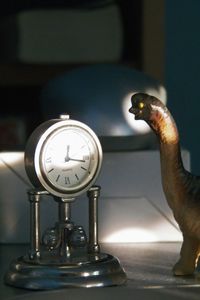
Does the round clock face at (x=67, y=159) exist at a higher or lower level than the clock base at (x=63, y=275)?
higher

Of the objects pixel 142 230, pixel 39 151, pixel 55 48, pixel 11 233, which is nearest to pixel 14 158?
pixel 11 233

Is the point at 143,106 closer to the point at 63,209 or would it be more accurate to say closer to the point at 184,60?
the point at 63,209

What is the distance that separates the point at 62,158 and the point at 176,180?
0.16 metres

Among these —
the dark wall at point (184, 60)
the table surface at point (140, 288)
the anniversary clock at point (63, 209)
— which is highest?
the dark wall at point (184, 60)

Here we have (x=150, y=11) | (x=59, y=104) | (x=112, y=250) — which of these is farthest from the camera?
(x=150, y=11)

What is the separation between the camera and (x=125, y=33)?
9.05ft

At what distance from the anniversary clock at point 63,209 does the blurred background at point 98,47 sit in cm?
108

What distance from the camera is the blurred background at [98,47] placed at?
267 cm

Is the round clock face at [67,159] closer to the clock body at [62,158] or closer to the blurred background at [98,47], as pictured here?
the clock body at [62,158]

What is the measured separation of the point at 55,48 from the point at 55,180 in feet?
4.11

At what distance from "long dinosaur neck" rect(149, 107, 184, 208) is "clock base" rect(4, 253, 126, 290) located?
13 cm

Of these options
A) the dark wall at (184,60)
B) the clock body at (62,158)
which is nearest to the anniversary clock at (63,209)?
the clock body at (62,158)

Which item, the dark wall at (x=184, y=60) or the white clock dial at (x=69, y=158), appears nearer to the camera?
the white clock dial at (x=69, y=158)

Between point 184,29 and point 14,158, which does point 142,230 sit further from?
point 184,29
